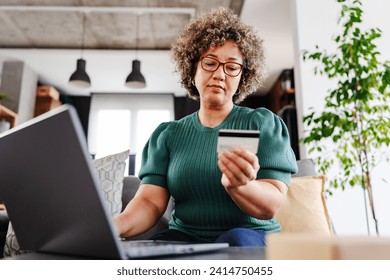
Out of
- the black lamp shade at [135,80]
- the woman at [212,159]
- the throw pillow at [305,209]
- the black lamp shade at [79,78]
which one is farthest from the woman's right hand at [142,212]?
the black lamp shade at [79,78]

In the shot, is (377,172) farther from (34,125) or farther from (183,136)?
→ (34,125)

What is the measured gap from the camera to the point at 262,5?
3.60 meters

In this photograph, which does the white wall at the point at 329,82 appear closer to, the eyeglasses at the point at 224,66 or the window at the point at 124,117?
the eyeglasses at the point at 224,66

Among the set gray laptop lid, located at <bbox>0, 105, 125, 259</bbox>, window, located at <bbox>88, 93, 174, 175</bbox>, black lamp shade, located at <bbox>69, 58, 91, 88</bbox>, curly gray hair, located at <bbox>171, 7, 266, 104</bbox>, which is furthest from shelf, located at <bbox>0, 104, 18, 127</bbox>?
gray laptop lid, located at <bbox>0, 105, 125, 259</bbox>

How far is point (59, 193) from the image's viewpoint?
44cm

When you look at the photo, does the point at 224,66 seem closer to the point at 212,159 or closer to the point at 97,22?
the point at 212,159

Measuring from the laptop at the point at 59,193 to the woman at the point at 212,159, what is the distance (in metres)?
0.27

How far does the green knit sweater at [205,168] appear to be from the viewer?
0.84 meters

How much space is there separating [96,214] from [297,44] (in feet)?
8.68

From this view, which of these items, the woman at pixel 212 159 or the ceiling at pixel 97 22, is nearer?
the woman at pixel 212 159

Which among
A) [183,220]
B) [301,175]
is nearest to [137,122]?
[301,175]

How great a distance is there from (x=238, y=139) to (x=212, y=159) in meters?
0.36

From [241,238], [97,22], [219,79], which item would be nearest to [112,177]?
[219,79]

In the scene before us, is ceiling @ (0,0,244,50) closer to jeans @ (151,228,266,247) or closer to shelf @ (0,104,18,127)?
shelf @ (0,104,18,127)
